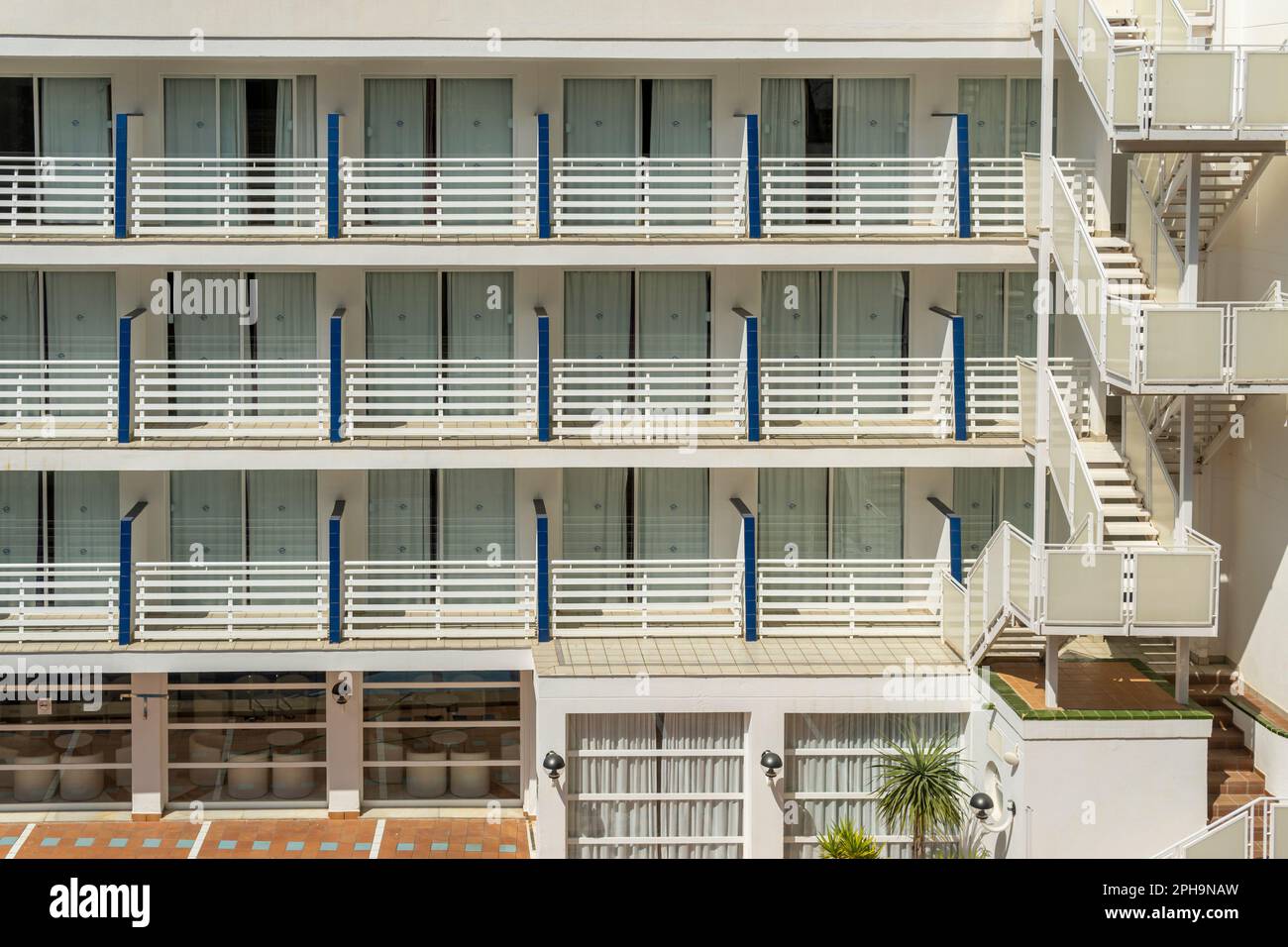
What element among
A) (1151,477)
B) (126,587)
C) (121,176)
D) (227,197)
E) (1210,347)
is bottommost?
(126,587)

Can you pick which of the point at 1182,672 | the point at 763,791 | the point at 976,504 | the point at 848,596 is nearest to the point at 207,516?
the point at 763,791

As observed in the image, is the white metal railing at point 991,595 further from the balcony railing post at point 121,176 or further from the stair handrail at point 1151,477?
the balcony railing post at point 121,176

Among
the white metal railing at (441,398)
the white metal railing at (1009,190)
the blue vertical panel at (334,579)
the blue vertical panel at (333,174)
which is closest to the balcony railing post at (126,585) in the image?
the blue vertical panel at (334,579)

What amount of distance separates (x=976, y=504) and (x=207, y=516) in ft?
32.7

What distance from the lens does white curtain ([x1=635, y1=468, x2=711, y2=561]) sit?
25406 millimetres

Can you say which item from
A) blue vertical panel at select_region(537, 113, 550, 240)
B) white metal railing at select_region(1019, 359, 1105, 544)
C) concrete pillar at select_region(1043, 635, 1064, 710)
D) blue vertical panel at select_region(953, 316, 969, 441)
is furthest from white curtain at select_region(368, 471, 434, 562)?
concrete pillar at select_region(1043, 635, 1064, 710)

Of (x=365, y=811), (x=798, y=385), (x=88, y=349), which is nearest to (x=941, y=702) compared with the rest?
(x=798, y=385)

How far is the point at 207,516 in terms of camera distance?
25.2 meters

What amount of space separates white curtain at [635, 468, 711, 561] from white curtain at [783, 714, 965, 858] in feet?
11.4

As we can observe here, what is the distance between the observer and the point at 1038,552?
21.1 metres

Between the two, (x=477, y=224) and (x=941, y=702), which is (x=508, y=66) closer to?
(x=477, y=224)

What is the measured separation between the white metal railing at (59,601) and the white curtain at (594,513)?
5698 mm

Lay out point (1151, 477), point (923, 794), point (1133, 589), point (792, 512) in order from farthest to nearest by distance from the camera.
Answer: point (792, 512) < point (1151, 477) < point (923, 794) < point (1133, 589)

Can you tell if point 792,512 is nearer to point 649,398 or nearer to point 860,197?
point 649,398
